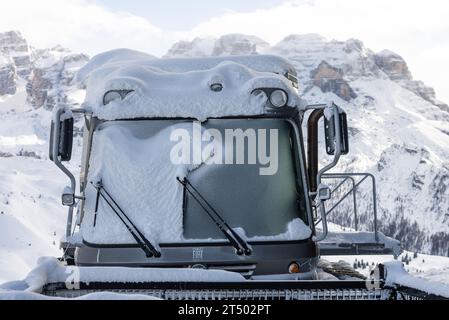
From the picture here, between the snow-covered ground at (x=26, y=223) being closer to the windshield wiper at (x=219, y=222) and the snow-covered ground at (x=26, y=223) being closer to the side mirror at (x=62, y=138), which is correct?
the side mirror at (x=62, y=138)

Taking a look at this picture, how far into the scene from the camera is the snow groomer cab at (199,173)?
564 centimetres

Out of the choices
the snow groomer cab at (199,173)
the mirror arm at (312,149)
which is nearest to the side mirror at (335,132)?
the snow groomer cab at (199,173)

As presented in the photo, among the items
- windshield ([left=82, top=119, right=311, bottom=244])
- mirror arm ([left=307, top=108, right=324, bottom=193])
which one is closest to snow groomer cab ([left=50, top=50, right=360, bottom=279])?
windshield ([left=82, top=119, right=311, bottom=244])

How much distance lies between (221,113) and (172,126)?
0.45 m

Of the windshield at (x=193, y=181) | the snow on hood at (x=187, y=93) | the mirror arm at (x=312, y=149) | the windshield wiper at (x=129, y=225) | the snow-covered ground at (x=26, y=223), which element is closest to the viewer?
the windshield wiper at (x=129, y=225)

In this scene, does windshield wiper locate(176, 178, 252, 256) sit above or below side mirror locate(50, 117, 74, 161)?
below

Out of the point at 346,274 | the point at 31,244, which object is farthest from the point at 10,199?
the point at 346,274

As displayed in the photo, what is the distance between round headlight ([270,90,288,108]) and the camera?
6.05 m

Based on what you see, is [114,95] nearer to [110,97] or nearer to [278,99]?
[110,97]

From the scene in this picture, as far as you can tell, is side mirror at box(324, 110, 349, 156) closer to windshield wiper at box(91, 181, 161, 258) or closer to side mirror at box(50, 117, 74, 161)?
windshield wiper at box(91, 181, 161, 258)

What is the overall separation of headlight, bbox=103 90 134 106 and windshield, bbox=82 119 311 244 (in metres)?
0.21

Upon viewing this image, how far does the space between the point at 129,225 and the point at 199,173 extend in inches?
29.0

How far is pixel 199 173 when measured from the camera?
5785 mm
